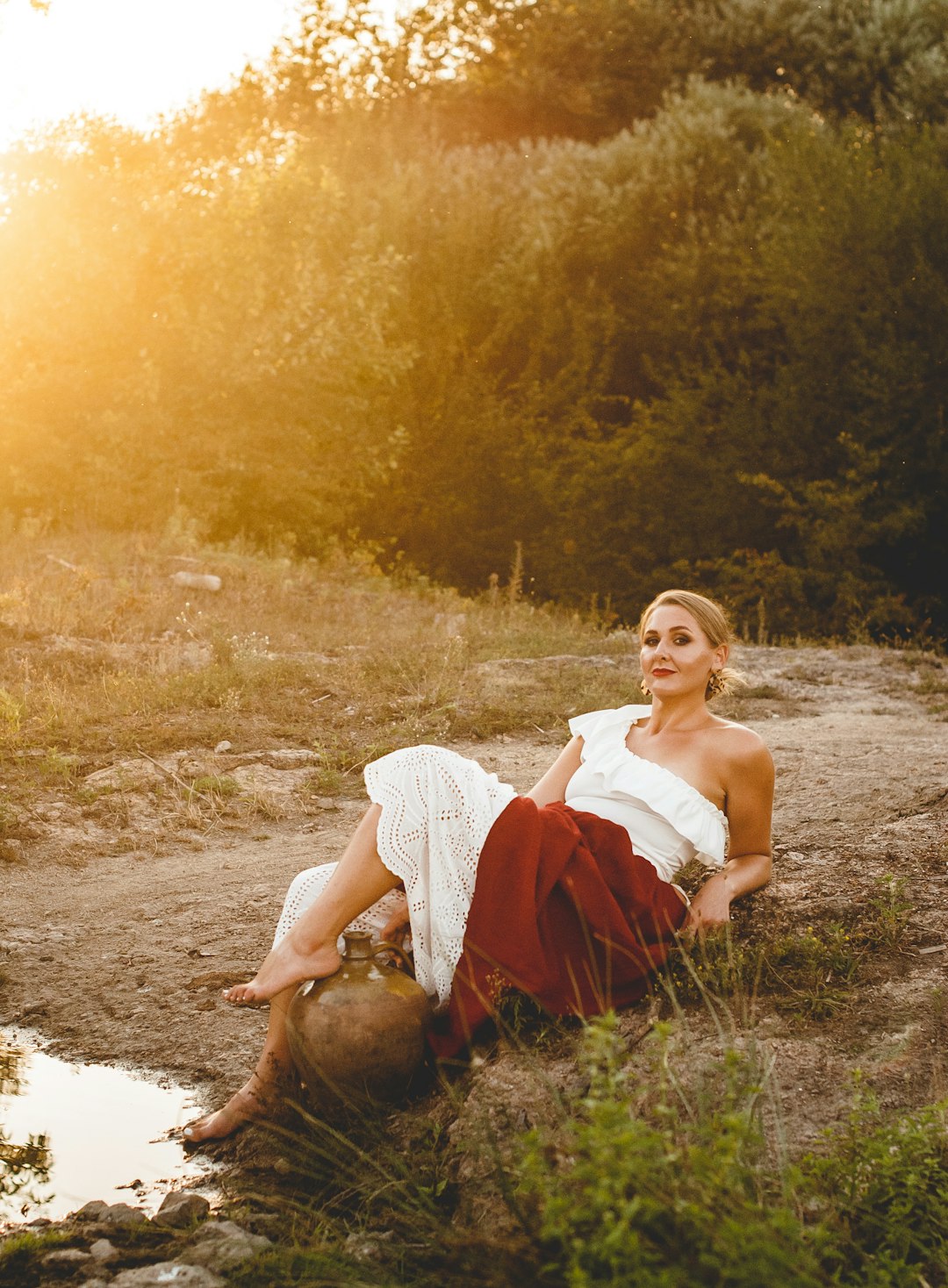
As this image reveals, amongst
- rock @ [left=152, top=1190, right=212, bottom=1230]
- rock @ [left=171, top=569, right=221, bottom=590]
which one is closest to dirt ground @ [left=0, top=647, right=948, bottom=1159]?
rock @ [left=152, top=1190, right=212, bottom=1230]

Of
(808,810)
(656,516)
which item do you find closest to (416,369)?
(656,516)

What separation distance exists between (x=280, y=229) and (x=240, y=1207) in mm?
12712

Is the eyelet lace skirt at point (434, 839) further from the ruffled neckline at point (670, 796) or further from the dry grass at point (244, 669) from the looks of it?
the dry grass at point (244, 669)

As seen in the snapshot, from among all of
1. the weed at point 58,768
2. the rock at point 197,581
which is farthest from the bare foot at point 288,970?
the rock at point 197,581

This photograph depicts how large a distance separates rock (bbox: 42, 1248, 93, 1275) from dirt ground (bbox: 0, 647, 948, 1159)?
0.94 meters

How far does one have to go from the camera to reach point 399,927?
3.48 m

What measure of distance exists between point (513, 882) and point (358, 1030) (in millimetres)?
529

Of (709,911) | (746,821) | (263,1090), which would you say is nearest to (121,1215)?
(263,1090)

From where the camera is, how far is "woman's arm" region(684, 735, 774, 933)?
3.61m

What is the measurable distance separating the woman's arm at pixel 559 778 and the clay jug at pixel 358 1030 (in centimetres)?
77

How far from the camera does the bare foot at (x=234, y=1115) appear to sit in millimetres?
3320

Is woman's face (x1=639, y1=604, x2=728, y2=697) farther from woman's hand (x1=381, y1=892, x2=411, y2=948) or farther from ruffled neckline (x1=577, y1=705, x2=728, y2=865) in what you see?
woman's hand (x1=381, y1=892, x2=411, y2=948)

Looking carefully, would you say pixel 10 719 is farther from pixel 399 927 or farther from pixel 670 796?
pixel 670 796

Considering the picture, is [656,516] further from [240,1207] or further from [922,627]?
[240,1207]
